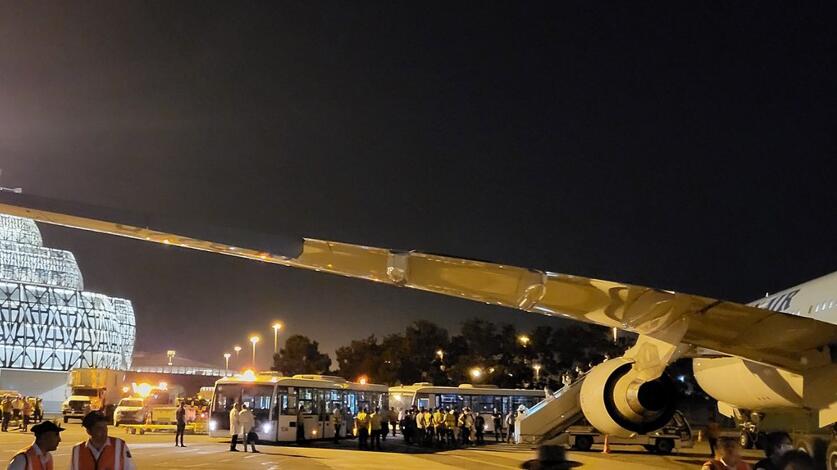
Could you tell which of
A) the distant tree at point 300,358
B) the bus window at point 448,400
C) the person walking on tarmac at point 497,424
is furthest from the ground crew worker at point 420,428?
the distant tree at point 300,358

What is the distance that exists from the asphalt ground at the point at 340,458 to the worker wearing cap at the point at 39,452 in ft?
45.5

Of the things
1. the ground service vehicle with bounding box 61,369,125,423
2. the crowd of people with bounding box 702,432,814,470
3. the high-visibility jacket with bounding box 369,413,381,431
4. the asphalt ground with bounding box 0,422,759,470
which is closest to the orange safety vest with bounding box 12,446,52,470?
the crowd of people with bounding box 702,432,814,470

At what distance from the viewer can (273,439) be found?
32281mm

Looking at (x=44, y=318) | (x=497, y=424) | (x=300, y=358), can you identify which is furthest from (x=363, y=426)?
(x=44, y=318)

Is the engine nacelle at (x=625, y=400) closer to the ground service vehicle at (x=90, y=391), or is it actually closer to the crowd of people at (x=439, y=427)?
the crowd of people at (x=439, y=427)

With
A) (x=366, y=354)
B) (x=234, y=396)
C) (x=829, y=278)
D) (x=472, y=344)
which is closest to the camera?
(x=829, y=278)

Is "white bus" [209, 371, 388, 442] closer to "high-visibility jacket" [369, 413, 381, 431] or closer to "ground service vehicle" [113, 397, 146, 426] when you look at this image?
"high-visibility jacket" [369, 413, 381, 431]

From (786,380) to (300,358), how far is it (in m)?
93.1

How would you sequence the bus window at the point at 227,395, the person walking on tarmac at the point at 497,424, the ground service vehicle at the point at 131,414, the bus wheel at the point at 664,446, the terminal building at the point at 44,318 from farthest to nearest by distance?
the terminal building at the point at 44,318 < the ground service vehicle at the point at 131,414 < the person walking on tarmac at the point at 497,424 < the bus window at the point at 227,395 < the bus wheel at the point at 664,446

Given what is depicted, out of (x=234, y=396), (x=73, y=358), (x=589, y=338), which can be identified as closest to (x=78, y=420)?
(x=234, y=396)

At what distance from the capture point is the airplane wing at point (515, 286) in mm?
9398

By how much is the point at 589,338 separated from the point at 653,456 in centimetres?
3989

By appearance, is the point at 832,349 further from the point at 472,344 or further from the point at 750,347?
the point at 472,344

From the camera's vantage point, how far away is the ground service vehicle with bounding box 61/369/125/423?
191 ft
